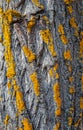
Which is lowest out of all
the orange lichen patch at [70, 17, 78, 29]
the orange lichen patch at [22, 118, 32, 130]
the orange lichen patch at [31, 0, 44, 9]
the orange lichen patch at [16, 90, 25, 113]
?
the orange lichen patch at [22, 118, 32, 130]

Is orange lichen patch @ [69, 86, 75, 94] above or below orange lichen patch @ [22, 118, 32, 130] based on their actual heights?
above

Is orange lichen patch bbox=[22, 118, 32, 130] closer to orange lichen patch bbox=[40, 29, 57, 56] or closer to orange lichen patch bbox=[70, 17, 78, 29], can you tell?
orange lichen patch bbox=[40, 29, 57, 56]

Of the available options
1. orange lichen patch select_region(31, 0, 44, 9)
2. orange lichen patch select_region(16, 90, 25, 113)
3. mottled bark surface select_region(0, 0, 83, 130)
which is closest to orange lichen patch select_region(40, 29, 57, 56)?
mottled bark surface select_region(0, 0, 83, 130)

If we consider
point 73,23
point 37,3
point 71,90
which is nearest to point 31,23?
point 37,3

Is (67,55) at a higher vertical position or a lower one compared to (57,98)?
higher

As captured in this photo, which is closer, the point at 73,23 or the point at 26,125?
the point at 26,125

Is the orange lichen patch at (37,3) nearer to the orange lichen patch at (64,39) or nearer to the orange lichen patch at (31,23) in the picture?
the orange lichen patch at (31,23)

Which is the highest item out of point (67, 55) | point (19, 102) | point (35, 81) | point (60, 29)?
point (60, 29)

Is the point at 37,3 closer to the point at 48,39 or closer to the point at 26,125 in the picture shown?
the point at 48,39
